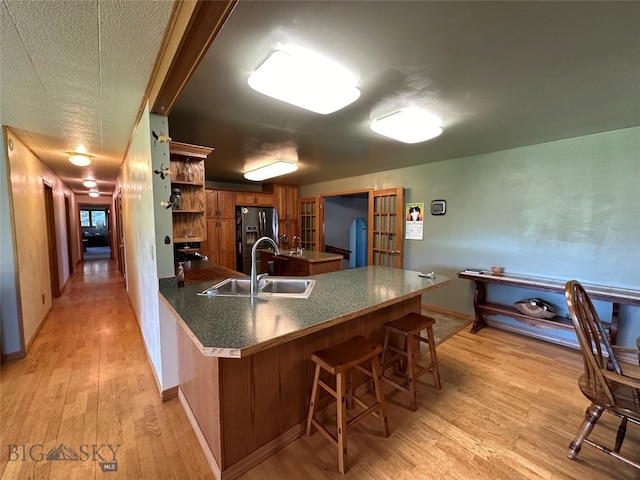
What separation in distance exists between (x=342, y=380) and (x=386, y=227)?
3.32 metres

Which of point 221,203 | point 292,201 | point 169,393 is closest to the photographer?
point 169,393

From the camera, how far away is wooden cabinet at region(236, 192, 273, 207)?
5566 mm

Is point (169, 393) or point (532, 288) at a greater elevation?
point (532, 288)

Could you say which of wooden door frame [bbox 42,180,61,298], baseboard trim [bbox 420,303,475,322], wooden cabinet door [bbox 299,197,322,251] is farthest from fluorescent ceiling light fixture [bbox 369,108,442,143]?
wooden door frame [bbox 42,180,61,298]

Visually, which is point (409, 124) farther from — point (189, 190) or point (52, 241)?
point (52, 241)

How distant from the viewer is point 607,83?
5.61 feet

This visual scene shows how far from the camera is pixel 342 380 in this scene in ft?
4.98

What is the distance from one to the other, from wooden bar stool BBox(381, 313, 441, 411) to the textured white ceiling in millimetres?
2292

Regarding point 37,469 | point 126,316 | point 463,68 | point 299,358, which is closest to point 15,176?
point 126,316

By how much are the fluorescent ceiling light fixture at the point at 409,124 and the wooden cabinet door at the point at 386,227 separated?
1864 millimetres

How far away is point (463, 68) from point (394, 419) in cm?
229

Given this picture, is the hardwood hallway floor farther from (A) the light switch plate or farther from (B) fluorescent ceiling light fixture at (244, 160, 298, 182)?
(A) the light switch plate

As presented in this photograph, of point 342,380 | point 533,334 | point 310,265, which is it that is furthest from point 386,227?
point 342,380

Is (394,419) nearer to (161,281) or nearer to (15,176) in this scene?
(161,281)
